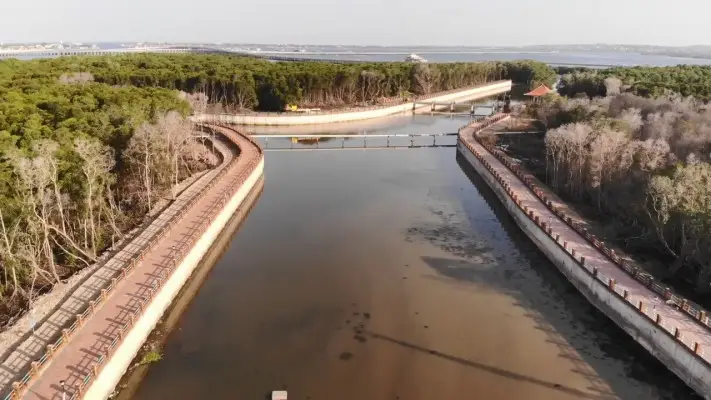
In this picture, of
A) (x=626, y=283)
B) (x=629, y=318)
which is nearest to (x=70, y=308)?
(x=629, y=318)

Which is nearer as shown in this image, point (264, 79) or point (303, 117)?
point (303, 117)

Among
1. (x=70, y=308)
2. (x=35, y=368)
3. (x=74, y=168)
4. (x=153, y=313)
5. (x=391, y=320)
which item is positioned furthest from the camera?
(x=74, y=168)

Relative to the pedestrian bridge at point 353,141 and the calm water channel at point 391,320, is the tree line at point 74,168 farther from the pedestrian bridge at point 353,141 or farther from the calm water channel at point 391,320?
the pedestrian bridge at point 353,141

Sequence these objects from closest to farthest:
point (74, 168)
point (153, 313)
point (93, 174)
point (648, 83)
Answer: point (153, 313), point (93, 174), point (74, 168), point (648, 83)

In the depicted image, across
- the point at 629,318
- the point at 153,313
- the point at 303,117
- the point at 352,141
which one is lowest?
the point at 153,313

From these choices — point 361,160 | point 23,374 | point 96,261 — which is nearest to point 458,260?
point 96,261

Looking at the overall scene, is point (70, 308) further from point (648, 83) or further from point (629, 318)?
point (648, 83)

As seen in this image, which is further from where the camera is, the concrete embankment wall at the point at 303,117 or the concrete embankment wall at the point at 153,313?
the concrete embankment wall at the point at 303,117

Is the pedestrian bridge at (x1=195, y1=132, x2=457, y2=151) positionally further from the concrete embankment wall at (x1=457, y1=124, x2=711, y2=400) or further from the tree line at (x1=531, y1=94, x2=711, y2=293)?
the concrete embankment wall at (x1=457, y1=124, x2=711, y2=400)

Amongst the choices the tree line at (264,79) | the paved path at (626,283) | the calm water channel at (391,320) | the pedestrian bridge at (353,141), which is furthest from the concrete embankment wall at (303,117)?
the paved path at (626,283)
